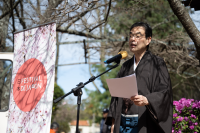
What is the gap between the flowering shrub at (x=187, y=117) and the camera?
372 cm

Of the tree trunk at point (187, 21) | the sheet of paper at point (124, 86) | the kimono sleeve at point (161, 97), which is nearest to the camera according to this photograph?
the sheet of paper at point (124, 86)

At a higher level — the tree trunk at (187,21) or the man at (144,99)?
the tree trunk at (187,21)

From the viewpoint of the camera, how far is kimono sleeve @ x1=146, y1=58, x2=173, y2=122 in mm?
1723

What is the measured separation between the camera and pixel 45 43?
90.7 inches

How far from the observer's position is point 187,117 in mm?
3855

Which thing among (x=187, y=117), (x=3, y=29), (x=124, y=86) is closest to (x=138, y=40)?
(x=124, y=86)

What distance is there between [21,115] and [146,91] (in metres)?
1.40

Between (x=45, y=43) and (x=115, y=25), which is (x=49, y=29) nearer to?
(x=45, y=43)

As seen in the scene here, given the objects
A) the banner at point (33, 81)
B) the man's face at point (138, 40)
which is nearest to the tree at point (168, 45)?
the man's face at point (138, 40)

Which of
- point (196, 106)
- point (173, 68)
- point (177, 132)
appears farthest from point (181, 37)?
point (177, 132)

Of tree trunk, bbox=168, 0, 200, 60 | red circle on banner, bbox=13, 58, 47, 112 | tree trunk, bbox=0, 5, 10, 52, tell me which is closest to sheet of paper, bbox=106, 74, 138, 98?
red circle on banner, bbox=13, 58, 47, 112

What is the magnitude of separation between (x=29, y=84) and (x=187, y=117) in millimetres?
3016

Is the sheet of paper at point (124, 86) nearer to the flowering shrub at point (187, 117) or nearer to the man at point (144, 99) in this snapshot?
the man at point (144, 99)

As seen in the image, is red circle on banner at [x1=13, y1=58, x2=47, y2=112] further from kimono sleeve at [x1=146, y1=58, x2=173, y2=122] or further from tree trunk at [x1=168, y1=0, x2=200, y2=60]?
tree trunk at [x1=168, y1=0, x2=200, y2=60]
